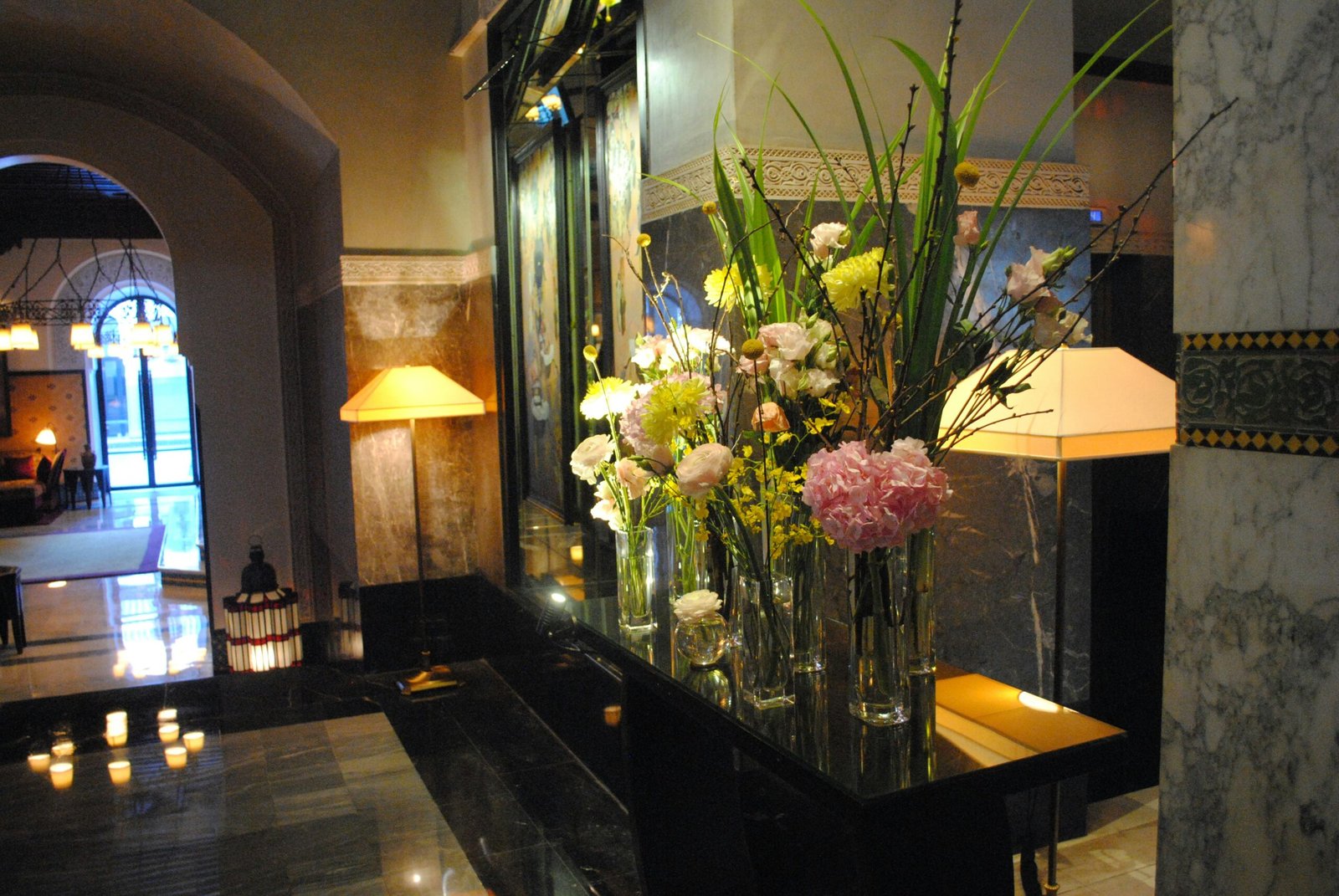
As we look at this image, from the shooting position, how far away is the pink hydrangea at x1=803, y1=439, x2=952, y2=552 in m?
1.68

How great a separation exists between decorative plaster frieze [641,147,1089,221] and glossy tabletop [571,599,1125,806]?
141 centimetres

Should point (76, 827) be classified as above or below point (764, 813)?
below

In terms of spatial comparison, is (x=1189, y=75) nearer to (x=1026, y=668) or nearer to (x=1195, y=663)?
(x=1195, y=663)

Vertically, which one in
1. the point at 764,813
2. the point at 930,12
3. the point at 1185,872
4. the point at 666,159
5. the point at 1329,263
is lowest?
the point at 764,813

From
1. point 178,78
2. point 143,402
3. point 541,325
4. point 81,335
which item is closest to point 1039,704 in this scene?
point 541,325

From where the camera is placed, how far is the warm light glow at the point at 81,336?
1551 cm

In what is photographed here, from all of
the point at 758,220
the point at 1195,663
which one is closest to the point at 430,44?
the point at 758,220

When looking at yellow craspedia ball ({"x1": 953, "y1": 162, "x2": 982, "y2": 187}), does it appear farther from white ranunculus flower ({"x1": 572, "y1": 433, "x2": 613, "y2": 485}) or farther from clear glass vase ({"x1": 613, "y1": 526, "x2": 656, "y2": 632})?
clear glass vase ({"x1": 613, "y1": 526, "x2": 656, "y2": 632})

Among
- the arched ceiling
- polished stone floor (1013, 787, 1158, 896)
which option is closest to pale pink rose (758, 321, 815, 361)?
polished stone floor (1013, 787, 1158, 896)

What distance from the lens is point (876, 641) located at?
6.11ft

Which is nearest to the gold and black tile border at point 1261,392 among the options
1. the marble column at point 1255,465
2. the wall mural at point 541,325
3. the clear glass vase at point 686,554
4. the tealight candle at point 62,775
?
the marble column at point 1255,465

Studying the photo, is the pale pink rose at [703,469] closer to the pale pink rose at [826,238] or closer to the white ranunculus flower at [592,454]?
the pale pink rose at [826,238]

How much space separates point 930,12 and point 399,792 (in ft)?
11.5

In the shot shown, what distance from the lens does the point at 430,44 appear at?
5973 millimetres
